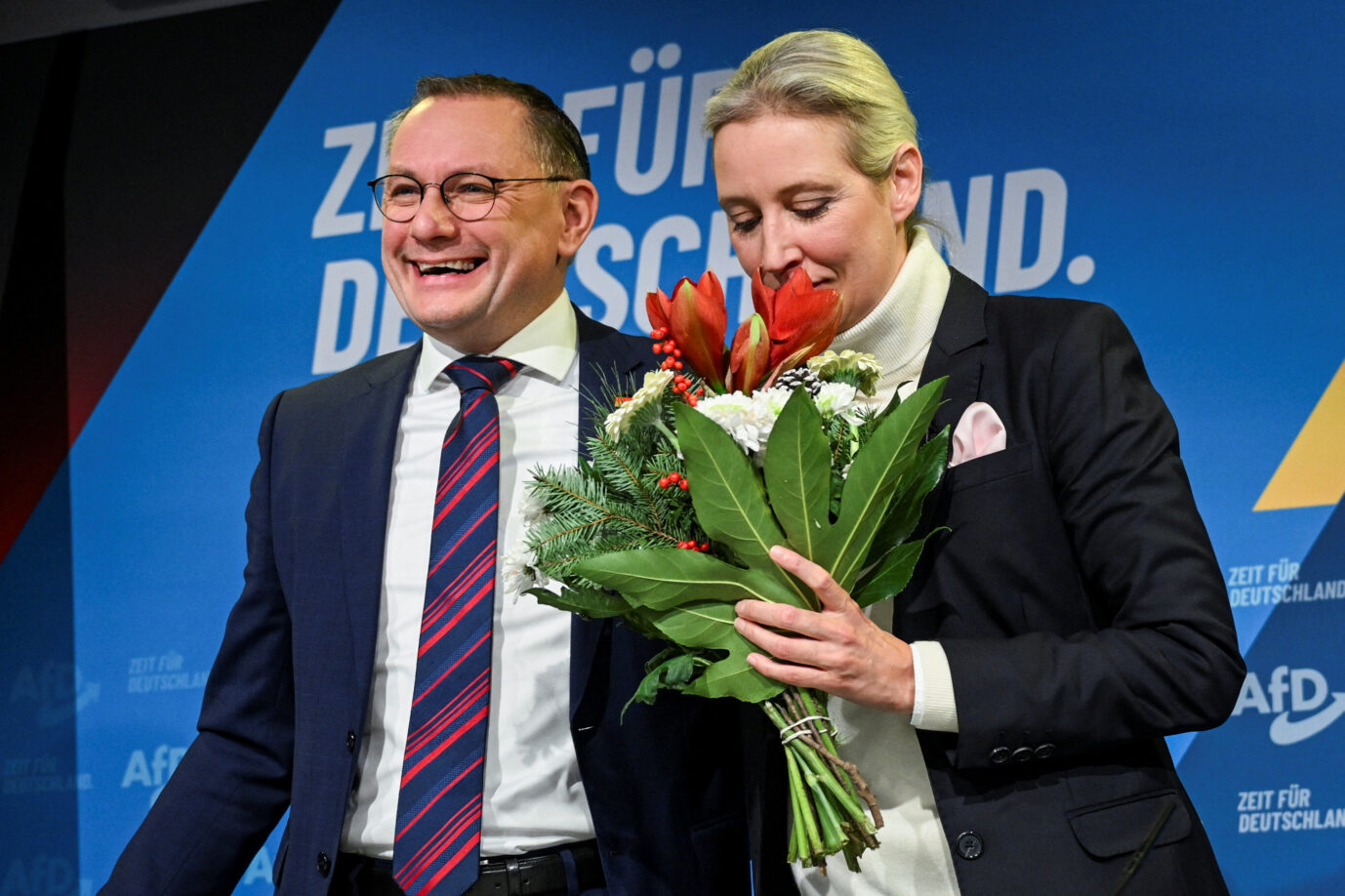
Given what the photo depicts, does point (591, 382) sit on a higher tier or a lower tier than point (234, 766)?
higher

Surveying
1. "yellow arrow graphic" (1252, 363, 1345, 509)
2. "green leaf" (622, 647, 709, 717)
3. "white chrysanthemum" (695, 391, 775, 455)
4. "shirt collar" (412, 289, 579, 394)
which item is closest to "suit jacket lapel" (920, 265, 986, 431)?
"white chrysanthemum" (695, 391, 775, 455)

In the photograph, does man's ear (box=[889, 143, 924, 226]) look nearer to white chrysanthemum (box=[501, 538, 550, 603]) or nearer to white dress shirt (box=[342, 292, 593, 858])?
white dress shirt (box=[342, 292, 593, 858])

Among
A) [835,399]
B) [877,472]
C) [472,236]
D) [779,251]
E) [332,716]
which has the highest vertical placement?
[472,236]

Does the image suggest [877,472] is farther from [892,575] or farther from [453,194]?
[453,194]

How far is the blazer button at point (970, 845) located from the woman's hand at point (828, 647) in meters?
0.18

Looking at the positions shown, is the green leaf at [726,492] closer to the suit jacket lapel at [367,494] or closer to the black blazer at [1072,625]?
the black blazer at [1072,625]

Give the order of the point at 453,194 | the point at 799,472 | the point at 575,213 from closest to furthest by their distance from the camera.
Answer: the point at 799,472 < the point at 453,194 < the point at 575,213

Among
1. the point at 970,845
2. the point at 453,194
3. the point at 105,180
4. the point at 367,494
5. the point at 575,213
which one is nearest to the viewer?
the point at 970,845

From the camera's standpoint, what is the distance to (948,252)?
2.69 metres

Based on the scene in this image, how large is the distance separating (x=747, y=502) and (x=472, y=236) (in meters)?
0.90

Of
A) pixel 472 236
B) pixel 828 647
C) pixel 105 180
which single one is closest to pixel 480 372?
pixel 472 236

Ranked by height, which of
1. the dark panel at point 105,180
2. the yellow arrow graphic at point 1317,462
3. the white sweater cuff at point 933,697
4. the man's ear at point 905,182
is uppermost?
the dark panel at point 105,180

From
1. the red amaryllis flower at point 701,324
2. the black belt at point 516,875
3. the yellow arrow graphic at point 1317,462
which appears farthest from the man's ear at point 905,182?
the yellow arrow graphic at point 1317,462

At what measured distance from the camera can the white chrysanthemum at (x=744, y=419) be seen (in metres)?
1.54
